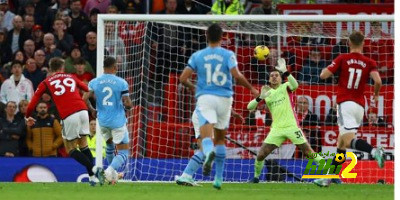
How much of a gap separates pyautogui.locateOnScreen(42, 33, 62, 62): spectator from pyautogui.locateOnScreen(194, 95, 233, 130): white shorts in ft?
31.2

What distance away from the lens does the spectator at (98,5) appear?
86.6ft

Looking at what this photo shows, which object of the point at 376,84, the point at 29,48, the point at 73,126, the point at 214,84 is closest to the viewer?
the point at 214,84

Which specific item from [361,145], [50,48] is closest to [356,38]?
[361,145]

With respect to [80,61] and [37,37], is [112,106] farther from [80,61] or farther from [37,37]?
[37,37]

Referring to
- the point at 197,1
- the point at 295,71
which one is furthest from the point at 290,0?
the point at 295,71

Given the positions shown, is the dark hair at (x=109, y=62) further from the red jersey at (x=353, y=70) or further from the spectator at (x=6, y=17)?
the spectator at (x=6, y=17)

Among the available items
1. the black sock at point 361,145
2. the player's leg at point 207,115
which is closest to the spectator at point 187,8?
the black sock at point 361,145

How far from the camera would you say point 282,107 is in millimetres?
19750

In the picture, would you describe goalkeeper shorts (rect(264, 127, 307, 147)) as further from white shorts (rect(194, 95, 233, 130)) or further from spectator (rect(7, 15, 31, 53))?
spectator (rect(7, 15, 31, 53))

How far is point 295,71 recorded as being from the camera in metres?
22.0

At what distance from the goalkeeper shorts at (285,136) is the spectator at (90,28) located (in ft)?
23.5

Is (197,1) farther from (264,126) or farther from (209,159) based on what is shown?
(209,159)

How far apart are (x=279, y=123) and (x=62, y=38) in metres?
7.30

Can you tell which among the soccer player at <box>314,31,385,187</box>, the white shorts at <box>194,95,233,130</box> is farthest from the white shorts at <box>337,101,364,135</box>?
the white shorts at <box>194,95,233,130</box>
